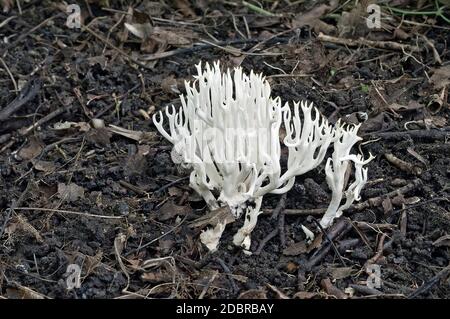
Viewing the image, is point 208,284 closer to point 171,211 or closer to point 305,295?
point 305,295

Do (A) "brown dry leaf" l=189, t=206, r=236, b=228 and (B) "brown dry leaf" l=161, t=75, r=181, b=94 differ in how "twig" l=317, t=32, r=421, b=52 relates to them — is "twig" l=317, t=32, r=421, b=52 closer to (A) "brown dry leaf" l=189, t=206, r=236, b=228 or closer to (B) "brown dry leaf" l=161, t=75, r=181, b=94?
(B) "brown dry leaf" l=161, t=75, r=181, b=94

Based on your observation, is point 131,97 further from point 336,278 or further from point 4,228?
point 336,278

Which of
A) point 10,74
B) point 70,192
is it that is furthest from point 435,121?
point 10,74

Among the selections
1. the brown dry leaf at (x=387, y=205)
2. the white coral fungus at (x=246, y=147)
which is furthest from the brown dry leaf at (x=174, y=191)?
the brown dry leaf at (x=387, y=205)

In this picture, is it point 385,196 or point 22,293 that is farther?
point 385,196

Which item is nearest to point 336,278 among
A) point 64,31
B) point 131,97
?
point 131,97

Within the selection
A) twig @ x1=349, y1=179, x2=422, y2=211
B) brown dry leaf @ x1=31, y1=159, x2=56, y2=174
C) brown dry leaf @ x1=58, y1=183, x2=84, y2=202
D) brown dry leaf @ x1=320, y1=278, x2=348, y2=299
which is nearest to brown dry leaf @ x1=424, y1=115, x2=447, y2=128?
twig @ x1=349, y1=179, x2=422, y2=211

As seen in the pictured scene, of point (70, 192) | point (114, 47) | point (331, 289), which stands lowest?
point (331, 289)

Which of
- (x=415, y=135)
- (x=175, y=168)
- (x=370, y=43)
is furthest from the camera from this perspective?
(x=370, y=43)
